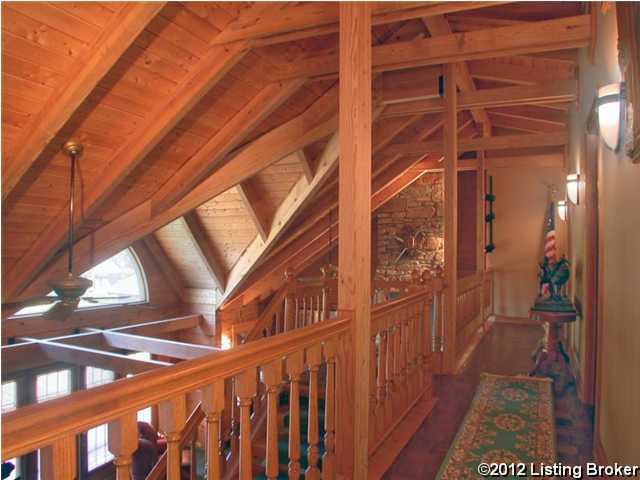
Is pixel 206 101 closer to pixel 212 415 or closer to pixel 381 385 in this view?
pixel 381 385

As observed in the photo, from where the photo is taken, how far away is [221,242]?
6113 millimetres

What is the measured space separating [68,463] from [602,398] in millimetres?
2786

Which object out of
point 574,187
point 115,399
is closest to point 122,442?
point 115,399

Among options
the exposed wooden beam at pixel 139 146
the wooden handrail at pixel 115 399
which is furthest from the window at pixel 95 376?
the wooden handrail at pixel 115 399

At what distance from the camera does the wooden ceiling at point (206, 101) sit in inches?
98.7

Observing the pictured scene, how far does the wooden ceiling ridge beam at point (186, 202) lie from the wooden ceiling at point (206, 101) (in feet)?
0.04

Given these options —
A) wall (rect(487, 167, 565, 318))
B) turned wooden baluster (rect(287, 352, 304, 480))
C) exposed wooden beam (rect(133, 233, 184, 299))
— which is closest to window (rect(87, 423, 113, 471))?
exposed wooden beam (rect(133, 233, 184, 299))

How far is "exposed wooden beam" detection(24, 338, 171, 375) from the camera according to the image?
288cm

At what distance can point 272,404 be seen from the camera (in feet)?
5.55

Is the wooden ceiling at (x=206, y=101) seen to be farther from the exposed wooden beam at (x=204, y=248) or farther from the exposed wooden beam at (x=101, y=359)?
the exposed wooden beam at (x=101, y=359)

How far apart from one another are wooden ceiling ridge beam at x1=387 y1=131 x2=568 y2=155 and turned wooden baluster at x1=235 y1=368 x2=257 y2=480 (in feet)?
17.0

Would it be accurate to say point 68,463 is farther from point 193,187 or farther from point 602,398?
point 193,187

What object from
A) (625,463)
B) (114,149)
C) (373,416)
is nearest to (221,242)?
(114,149)

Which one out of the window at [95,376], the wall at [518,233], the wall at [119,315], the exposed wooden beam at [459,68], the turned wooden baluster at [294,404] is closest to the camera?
the turned wooden baluster at [294,404]
